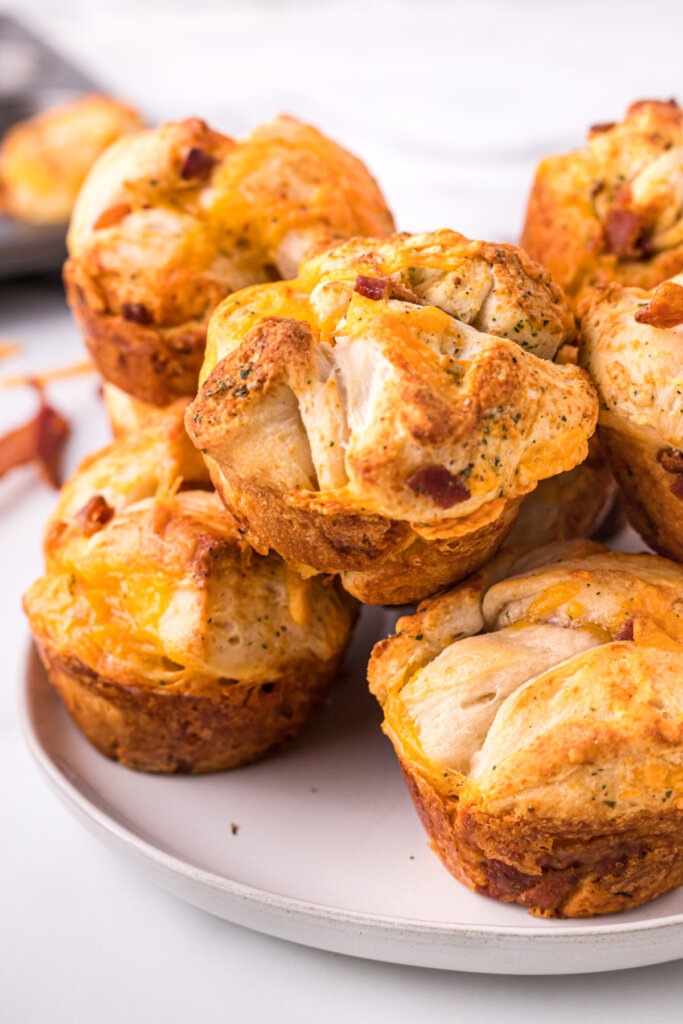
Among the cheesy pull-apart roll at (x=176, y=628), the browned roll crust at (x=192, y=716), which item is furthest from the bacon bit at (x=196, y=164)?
the browned roll crust at (x=192, y=716)

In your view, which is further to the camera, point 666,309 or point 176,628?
point 176,628

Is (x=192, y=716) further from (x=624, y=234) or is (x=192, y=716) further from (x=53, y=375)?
(x=53, y=375)

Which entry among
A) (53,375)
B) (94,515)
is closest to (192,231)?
(94,515)

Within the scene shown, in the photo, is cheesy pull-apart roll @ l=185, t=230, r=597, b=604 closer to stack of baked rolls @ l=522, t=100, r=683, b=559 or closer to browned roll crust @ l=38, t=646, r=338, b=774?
stack of baked rolls @ l=522, t=100, r=683, b=559

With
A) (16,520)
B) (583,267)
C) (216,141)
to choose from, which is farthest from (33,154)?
(583,267)

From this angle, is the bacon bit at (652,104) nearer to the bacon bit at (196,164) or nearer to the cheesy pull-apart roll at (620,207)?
the cheesy pull-apart roll at (620,207)

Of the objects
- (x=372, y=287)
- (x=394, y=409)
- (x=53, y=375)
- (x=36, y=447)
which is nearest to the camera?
(x=394, y=409)
